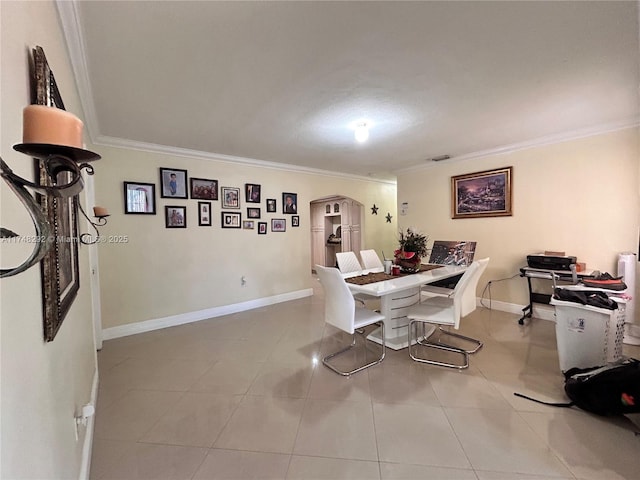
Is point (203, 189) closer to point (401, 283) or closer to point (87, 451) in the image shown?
point (401, 283)

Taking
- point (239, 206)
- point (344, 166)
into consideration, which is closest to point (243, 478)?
point (239, 206)

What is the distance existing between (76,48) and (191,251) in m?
2.67

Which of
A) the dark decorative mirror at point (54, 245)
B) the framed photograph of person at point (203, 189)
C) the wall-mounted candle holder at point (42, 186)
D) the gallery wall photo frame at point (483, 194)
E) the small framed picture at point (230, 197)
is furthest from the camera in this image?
the small framed picture at point (230, 197)

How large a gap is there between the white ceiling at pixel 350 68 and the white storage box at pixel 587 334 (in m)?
1.83

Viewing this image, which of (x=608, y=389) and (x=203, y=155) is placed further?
(x=203, y=155)

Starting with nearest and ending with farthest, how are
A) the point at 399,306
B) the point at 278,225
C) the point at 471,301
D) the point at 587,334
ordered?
the point at 587,334 → the point at 471,301 → the point at 399,306 → the point at 278,225

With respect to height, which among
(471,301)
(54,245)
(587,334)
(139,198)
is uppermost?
(139,198)

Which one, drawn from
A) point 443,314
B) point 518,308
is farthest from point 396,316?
point 518,308

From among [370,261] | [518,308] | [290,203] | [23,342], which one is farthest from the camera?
[290,203]

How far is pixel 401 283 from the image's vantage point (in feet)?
8.81

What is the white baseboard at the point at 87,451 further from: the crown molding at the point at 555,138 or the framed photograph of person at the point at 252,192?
the crown molding at the point at 555,138

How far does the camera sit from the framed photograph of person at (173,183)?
3.71 metres

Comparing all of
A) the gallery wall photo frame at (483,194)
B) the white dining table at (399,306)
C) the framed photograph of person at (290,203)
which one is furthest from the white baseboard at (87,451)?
the gallery wall photo frame at (483,194)

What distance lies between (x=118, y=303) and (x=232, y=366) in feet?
6.11
